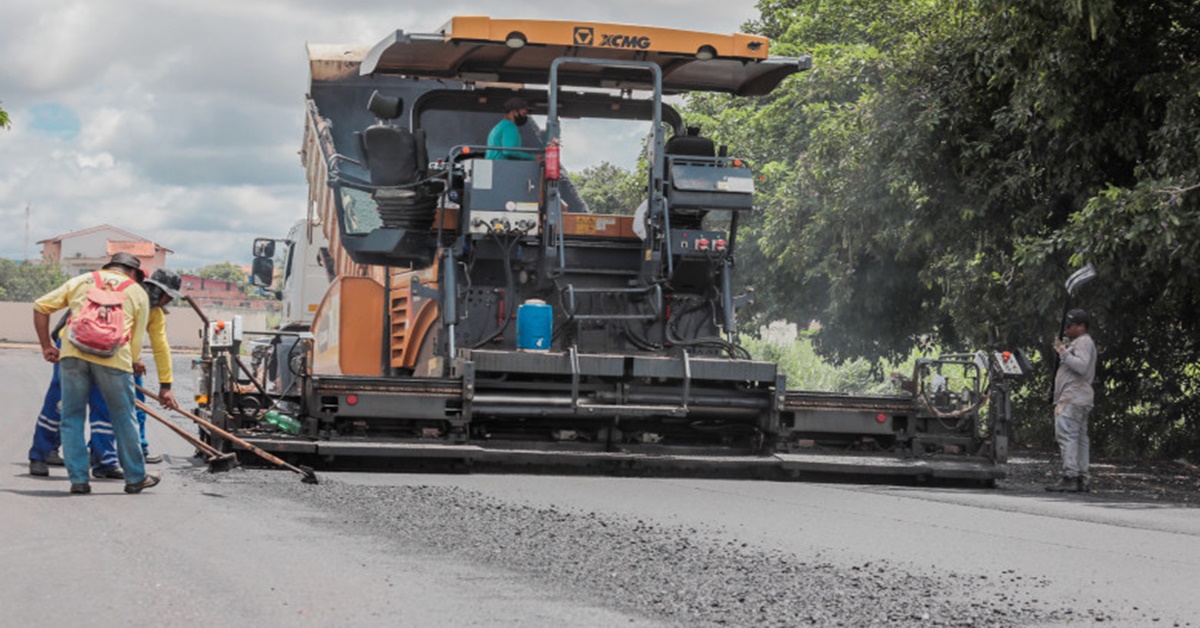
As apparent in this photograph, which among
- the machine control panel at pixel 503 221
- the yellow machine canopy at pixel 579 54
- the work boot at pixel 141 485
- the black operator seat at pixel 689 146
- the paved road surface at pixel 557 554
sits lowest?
the paved road surface at pixel 557 554

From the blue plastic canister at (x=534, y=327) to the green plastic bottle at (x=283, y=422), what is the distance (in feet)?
5.73

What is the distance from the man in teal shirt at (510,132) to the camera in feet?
38.1

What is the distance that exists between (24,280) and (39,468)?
3663 inches

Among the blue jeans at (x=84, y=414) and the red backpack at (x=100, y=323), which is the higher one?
the red backpack at (x=100, y=323)

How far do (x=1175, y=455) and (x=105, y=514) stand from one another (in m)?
13.2

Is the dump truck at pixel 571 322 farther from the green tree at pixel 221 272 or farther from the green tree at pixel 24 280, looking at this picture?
the green tree at pixel 221 272

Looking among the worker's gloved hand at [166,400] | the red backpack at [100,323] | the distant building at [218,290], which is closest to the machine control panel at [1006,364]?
the worker's gloved hand at [166,400]

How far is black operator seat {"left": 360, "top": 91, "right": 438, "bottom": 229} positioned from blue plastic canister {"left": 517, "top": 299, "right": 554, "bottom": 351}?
1.22 metres

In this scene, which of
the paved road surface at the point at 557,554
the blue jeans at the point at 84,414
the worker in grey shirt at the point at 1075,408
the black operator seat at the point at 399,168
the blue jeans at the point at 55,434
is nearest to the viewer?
the paved road surface at the point at 557,554

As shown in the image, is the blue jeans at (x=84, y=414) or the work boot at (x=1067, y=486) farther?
the work boot at (x=1067, y=486)

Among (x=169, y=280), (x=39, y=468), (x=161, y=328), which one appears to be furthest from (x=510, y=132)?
(x=39, y=468)

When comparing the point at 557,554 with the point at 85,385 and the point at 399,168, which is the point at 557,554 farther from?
the point at 399,168

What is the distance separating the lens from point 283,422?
10.8 m

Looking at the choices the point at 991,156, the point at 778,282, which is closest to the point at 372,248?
the point at 991,156
